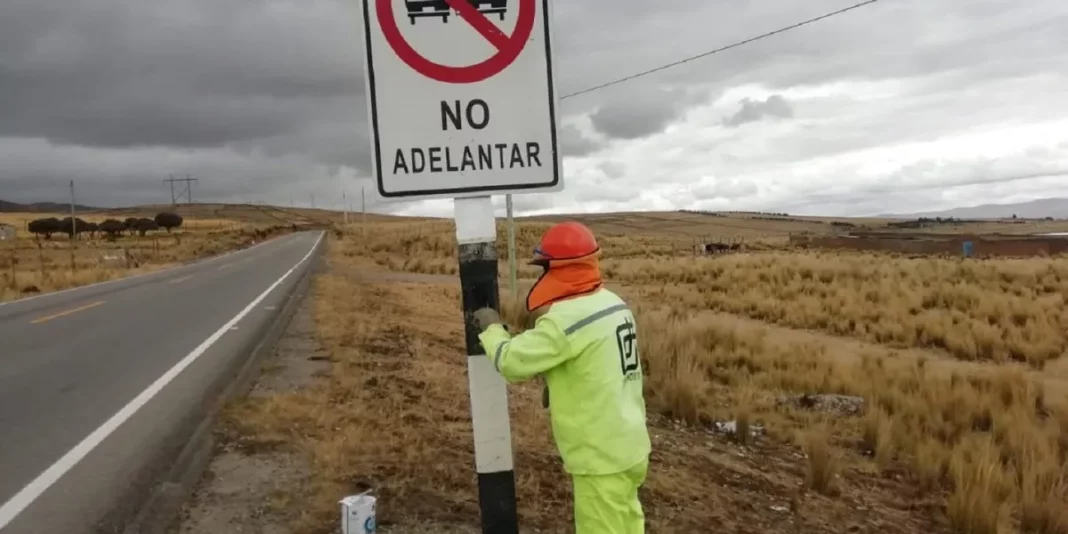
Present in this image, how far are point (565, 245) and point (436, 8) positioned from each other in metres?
0.89

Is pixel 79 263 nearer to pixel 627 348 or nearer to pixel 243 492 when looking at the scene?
pixel 243 492

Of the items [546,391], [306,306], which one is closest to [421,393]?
[546,391]

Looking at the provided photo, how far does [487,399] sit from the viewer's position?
288 centimetres

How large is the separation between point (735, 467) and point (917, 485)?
1.42 m

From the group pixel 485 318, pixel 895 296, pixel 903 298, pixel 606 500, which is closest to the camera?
pixel 485 318

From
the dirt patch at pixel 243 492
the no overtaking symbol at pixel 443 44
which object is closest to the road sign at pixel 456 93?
the no overtaking symbol at pixel 443 44

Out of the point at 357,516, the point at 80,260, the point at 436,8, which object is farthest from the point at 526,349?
the point at 80,260

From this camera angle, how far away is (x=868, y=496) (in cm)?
610

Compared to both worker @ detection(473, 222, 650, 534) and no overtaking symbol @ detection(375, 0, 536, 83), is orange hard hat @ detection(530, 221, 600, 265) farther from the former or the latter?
no overtaking symbol @ detection(375, 0, 536, 83)

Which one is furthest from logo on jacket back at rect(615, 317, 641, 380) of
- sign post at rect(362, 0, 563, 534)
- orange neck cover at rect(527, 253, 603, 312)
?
sign post at rect(362, 0, 563, 534)

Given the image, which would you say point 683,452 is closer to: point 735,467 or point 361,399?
point 735,467

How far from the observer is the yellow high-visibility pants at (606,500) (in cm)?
305

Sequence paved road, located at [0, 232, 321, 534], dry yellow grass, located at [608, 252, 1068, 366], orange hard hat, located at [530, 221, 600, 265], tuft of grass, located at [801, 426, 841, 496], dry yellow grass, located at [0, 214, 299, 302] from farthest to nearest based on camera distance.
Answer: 1. dry yellow grass, located at [0, 214, 299, 302]
2. dry yellow grass, located at [608, 252, 1068, 366]
3. tuft of grass, located at [801, 426, 841, 496]
4. paved road, located at [0, 232, 321, 534]
5. orange hard hat, located at [530, 221, 600, 265]

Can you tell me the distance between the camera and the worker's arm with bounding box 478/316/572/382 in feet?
8.91
